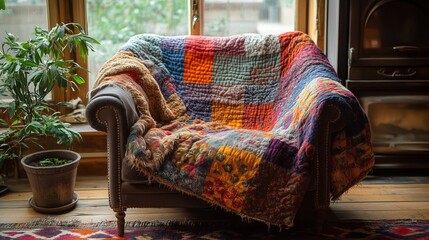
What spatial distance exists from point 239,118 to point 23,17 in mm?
1500

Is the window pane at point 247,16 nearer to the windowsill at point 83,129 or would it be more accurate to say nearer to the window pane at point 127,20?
the window pane at point 127,20

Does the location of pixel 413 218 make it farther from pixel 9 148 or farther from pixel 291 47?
pixel 9 148

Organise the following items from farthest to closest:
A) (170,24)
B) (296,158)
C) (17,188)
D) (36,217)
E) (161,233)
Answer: (170,24), (17,188), (36,217), (161,233), (296,158)

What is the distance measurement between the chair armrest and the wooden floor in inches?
13.7

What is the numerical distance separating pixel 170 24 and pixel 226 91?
788mm

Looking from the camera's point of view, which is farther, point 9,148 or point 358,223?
point 9,148

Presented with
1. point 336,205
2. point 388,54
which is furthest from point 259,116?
point 388,54

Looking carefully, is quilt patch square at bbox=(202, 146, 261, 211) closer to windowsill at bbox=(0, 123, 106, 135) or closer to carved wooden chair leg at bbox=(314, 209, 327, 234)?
carved wooden chair leg at bbox=(314, 209, 327, 234)

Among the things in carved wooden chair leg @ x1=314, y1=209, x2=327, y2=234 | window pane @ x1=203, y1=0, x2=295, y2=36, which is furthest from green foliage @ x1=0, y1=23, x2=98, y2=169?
carved wooden chair leg @ x1=314, y1=209, x2=327, y2=234

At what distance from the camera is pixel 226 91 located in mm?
2826

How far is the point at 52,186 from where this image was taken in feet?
8.59

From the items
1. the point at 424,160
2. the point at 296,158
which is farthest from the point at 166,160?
the point at 424,160

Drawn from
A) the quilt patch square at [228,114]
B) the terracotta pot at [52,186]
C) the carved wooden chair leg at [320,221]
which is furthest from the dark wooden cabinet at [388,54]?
the terracotta pot at [52,186]

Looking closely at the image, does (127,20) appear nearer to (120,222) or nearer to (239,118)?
(239,118)
